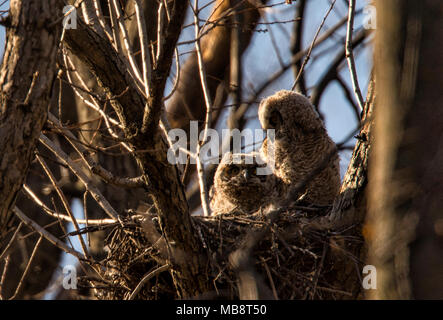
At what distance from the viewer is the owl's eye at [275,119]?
544cm

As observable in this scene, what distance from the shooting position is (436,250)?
2.48m

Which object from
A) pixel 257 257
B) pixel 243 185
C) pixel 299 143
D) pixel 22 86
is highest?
pixel 299 143

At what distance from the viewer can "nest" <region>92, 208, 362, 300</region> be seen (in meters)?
3.47

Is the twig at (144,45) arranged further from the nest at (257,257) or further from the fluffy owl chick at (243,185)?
the fluffy owl chick at (243,185)

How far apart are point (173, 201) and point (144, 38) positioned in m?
1.37

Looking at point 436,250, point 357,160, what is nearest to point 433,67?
point 436,250

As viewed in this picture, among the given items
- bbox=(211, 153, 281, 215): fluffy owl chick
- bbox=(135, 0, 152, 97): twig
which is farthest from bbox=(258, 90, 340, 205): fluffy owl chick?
bbox=(135, 0, 152, 97): twig

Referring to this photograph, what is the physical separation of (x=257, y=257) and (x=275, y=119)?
2057 mm

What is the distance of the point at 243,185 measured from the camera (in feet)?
16.3

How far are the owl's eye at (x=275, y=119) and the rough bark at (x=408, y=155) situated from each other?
295cm

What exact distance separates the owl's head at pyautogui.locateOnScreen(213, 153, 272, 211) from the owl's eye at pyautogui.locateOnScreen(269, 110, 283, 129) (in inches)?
19.4

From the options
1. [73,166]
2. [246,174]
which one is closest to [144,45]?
[73,166]

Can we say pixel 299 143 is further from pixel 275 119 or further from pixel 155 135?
pixel 155 135

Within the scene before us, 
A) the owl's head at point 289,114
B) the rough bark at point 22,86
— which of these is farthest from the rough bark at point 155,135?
the owl's head at point 289,114
